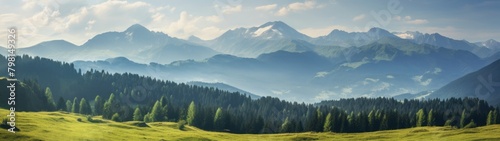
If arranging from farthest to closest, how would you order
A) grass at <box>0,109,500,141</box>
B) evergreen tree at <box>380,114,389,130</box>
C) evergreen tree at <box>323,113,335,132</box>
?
evergreen tree at <box>380,114,389,130</box>
evergreen tree at <box>323,113,335,132</box>
grass at <box>0,109,500,141</box>

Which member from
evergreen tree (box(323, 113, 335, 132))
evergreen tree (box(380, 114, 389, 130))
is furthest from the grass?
evergreen tree (box(380, 114, 389, 130))

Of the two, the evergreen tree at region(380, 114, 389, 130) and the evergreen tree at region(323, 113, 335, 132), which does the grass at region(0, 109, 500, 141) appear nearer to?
the evergreen tree at region(323, 113, 335, 132)

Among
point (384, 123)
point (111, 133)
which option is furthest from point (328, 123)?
point (111, 133)

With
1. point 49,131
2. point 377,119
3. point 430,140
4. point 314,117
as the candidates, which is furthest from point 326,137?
point 49,131

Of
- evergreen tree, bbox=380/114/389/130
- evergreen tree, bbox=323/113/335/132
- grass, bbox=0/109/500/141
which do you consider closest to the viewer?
grass, bbox=0/109/500/141

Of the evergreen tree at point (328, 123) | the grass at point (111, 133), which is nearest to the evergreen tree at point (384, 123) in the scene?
the evergreen tree at point (328, 123)

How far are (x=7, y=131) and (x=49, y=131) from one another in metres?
10.8

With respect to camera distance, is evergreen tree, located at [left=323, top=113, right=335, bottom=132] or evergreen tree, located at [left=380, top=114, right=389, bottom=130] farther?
evergreen tree, located at [left=380, top=114, right=389, bottom=130]

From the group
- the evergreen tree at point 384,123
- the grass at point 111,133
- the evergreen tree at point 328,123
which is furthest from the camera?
the evergreen tree at point 384,123

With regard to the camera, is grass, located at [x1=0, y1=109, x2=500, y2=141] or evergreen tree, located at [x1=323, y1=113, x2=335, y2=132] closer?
grass, located at [x1=0, y1=109, x2=500, y2=141]

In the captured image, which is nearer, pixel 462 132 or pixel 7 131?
pixel 7 131

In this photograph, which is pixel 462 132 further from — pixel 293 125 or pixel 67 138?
pixel 67 138

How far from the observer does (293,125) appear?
194 m

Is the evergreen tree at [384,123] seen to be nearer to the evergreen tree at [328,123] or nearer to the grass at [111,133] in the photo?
the evergreen tree at [328,123]
